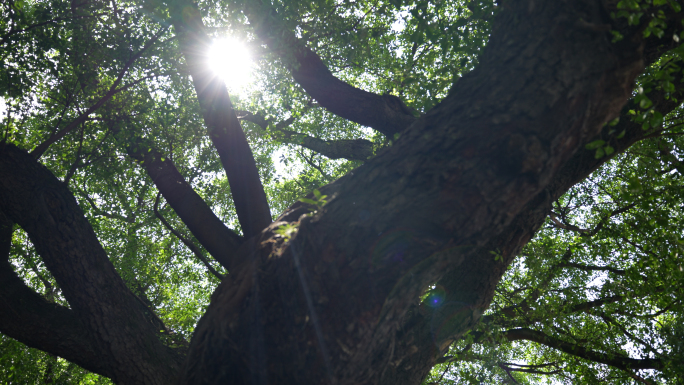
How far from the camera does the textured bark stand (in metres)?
2.26

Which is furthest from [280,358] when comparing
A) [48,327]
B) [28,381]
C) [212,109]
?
[28,381]

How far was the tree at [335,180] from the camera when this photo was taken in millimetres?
2332

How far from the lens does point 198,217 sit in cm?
443

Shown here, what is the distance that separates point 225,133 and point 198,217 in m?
1.12

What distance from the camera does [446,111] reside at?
2639mm

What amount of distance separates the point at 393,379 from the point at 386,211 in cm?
202

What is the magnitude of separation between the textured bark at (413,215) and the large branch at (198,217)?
187cm

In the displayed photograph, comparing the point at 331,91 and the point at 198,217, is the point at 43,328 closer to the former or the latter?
the point at 198,217

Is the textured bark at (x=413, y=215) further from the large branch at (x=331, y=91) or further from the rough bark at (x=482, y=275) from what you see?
the large branch at (x=331, y=91)

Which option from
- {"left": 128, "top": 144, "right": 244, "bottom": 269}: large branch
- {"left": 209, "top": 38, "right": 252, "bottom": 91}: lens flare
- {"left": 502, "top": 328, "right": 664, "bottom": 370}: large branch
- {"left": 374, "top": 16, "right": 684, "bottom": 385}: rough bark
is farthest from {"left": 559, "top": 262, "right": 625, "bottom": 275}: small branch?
{"left": 209, "top": 38, "right": 252, "bottom": 91}: lens flare

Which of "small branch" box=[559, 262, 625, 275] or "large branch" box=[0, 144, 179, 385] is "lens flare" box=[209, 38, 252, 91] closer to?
"large branch" box=[0, 144, 179, 385]

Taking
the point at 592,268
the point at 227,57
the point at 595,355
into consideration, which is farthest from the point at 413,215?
the point at 592,268

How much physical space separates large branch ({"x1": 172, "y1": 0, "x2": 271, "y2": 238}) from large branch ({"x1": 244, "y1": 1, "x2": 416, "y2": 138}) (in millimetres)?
850

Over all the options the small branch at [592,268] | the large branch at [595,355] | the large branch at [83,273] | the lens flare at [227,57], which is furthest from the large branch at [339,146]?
the small branch at [592,268]
